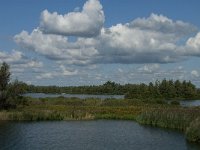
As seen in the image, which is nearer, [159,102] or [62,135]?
[62,135]

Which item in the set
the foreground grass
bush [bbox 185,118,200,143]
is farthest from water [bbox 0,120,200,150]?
the foreground grass

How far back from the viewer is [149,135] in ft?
164

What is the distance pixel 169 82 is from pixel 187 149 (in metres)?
140

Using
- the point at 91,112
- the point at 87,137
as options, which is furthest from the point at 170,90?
the point at 87,137

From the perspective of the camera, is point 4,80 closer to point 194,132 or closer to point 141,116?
point 141,116

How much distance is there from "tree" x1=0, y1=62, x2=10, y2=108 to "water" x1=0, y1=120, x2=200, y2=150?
12604 millimetres

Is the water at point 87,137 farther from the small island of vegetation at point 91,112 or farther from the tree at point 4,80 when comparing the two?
the tree at point 4,80

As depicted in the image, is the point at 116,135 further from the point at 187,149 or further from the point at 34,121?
the point at 34,121

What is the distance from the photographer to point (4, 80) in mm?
75312

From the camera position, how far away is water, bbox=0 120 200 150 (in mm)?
41219

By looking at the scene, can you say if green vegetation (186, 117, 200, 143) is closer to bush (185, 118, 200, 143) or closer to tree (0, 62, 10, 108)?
bush (185, 118, 200, 143)

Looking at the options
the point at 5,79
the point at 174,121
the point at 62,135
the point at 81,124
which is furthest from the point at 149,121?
the point at 5,79

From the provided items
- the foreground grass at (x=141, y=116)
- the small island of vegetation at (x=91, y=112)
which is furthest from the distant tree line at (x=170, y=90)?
the foreground grass at (x=141, y=116)

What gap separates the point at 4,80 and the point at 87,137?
31897 mm
